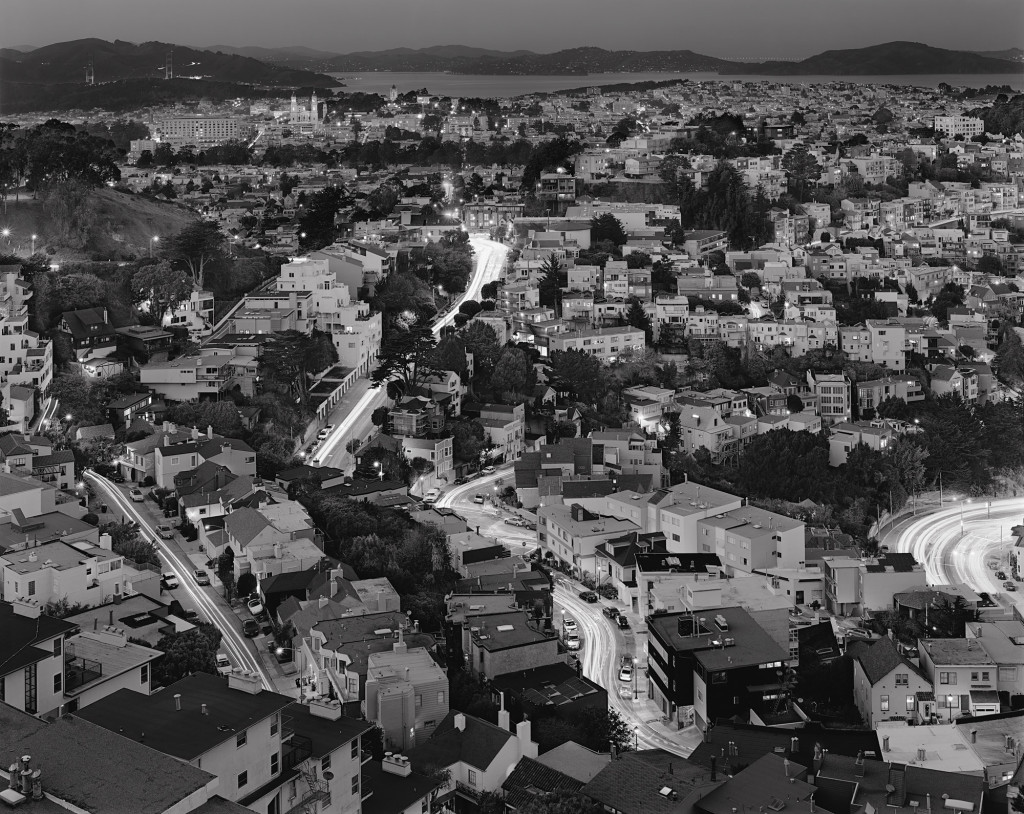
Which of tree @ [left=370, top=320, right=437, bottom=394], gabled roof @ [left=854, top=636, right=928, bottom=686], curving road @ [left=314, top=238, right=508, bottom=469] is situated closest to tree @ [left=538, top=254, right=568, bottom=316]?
curving road @ [left=314, top=238, right=508, bottom=469]

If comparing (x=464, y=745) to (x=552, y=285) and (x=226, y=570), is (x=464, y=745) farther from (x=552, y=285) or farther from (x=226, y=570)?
(x=552, y=285)

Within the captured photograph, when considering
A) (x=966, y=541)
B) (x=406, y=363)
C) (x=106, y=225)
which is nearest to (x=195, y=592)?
(x=406, y=363)

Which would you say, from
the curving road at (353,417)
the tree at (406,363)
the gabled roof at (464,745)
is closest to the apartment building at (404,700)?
the gabled roof at (464,745)

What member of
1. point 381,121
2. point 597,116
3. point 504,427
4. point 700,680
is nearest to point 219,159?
point 381,121

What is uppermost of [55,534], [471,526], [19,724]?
[19,724]

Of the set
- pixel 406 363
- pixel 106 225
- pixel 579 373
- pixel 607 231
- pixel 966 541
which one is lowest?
pixel 966 541

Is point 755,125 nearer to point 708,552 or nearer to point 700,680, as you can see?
point 708,552

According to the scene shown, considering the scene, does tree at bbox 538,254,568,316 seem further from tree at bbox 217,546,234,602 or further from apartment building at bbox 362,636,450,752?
apartment building at bbox 362,636,450,752
